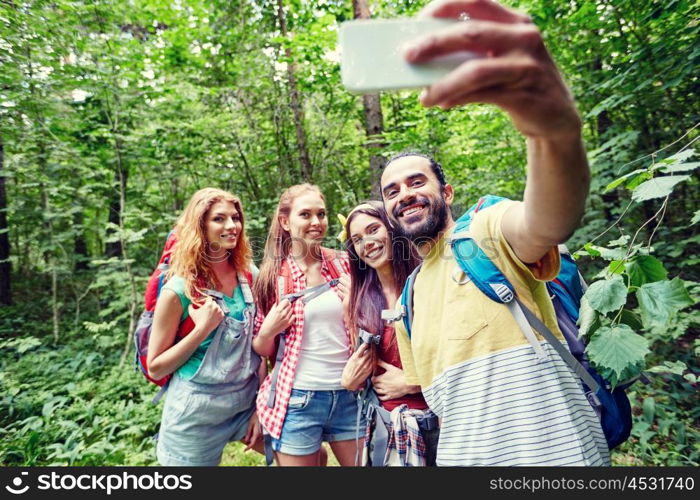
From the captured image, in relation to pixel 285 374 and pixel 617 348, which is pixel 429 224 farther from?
pixel 285 374

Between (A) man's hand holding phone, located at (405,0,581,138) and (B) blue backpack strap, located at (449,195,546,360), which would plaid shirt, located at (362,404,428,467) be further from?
(A) man's hand holding phone, located at (405,0,581,138)

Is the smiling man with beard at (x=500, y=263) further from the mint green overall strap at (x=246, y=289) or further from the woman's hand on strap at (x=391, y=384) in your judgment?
the mint green overall strap at (x=246, y=289)

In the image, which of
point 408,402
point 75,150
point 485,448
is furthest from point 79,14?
point 485,448

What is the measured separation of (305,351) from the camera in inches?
90.4

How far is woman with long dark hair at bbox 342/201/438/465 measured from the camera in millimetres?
1828

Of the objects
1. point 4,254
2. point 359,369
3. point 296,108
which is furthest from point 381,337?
point 4,254

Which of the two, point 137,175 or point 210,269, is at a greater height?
point 137,175

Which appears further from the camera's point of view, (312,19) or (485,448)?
(312,19)

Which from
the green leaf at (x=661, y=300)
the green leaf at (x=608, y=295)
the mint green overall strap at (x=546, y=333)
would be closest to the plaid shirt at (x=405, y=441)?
the mint green overall strap at (x=546, y=333)

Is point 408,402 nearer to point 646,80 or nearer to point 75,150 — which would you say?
point 646,80

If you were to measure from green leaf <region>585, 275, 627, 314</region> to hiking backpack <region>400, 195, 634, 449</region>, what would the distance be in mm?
185

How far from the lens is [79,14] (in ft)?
16.2

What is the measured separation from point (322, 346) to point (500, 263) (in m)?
1.38
